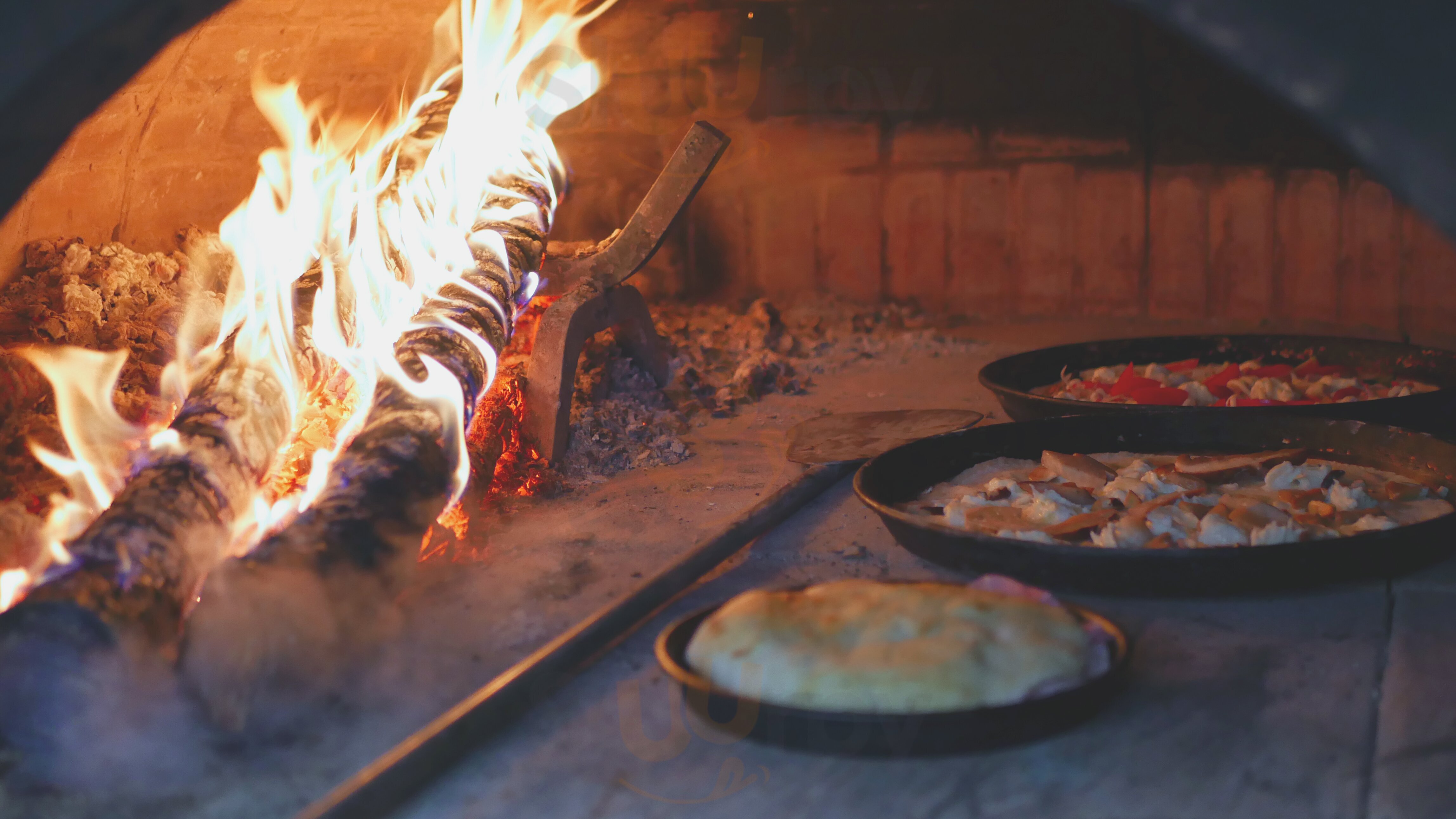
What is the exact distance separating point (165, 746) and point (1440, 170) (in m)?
1.55

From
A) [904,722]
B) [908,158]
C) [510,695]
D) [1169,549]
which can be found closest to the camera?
[904,722]

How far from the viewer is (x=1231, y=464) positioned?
6.63ft

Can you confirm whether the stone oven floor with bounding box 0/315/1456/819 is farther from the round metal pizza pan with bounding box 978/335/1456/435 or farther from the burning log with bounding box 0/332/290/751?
the round metal pizza pan with bounding box 978/335/1456/435

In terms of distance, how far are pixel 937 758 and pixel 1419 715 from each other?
1.89ft

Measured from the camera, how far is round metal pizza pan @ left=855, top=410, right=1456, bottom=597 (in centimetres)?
157

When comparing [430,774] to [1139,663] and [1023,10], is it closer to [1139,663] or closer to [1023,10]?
[1139,663]

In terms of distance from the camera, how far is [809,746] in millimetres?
1281

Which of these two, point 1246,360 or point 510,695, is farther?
point 1246,360

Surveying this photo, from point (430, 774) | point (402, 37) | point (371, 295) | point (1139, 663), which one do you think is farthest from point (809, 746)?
point (402, 37)

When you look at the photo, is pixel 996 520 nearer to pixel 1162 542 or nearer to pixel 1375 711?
pixel 1162 542

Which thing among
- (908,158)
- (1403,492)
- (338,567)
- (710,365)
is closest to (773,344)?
(710,365)

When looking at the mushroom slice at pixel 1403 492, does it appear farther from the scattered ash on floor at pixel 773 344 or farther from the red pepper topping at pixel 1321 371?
the scattered ash on floor at pixel 773 344

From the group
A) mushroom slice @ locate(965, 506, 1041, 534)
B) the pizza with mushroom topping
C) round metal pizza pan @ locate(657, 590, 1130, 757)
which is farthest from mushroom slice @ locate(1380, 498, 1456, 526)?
round metal pizza pan @ locate(657, 590, 1130, 757)

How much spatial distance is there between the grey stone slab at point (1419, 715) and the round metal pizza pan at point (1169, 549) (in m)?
0.07
